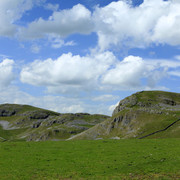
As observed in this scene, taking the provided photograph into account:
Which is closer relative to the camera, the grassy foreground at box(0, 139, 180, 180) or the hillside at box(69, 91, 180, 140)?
the grassy foreground at box(0, 139, 180, 180)

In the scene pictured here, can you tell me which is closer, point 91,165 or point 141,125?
point 91,165

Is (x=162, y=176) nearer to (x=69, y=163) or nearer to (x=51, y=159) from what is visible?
(x=69, y=163)

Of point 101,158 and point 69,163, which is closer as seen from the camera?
point 69,163

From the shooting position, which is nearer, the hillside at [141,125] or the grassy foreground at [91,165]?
the grassy foreground at [91,165]

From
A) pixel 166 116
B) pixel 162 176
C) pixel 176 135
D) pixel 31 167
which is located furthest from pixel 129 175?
pixel 166 116

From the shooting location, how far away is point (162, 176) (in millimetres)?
24344

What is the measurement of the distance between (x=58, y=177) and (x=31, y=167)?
20.8ft

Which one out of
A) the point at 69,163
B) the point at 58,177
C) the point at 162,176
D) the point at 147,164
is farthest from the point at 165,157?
the point at 58,177

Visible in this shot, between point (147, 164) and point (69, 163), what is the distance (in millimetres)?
10900

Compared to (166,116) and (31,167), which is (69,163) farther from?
(166,116)

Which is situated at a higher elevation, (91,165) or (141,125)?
(141,125)

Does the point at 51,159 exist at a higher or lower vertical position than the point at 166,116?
lower

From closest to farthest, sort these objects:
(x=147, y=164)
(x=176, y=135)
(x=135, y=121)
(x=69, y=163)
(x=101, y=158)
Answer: (x=147, y=164) → (x=69, y=163) → (x=101, y=158) → (x=176, y=135) → (x=135, y=121)

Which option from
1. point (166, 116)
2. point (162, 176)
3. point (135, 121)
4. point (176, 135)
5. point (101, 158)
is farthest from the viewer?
point (135, 121)
